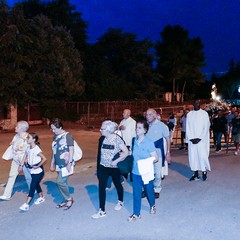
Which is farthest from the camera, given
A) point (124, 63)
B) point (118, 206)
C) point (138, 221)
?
point (124, 63)

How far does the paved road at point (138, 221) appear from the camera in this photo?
500 centimetres

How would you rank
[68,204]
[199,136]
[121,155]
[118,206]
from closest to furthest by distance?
[121,155], [118,206], [68,204], [199,136]

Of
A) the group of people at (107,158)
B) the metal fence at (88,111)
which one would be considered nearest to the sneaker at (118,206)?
the group of people at (107,158)

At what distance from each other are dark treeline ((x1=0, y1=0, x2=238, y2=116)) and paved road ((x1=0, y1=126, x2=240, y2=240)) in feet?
46.6

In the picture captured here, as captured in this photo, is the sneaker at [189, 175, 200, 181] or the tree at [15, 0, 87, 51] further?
the tree at [15, 0, 87, 51]

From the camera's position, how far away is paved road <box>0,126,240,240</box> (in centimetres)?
500

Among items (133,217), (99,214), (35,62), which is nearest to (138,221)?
(133,217)

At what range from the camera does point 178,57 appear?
161 feet

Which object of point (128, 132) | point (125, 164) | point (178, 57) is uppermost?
point (178, 57)

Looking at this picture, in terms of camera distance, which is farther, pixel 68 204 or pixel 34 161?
pixel 34 161

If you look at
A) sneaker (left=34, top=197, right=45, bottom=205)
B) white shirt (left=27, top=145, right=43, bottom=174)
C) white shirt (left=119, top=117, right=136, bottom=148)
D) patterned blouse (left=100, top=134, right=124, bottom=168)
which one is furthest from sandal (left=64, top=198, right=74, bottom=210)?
white shirt (left=119, top=117, right=136, bottom=148)

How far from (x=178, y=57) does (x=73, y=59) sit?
1024 inches

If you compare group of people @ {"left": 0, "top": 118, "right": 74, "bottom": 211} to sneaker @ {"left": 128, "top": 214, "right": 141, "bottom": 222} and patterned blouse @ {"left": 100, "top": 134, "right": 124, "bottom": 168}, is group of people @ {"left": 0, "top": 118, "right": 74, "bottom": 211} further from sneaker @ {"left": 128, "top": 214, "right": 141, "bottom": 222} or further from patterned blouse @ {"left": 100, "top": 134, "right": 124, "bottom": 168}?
sneaker @ {"left": 128, "top": 214, "right": 141, "bottom": 222}

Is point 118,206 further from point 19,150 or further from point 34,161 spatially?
point 19,150
